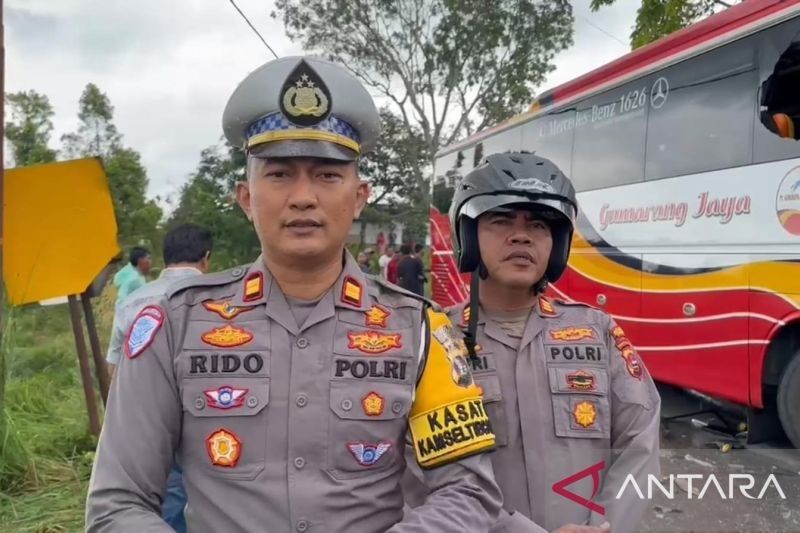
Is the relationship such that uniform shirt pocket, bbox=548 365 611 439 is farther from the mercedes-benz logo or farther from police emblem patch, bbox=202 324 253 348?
the mercedes-benz logo

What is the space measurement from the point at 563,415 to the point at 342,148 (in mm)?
882

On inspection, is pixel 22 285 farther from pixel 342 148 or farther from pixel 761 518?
pixel 761 518

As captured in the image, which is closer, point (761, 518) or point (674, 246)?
point (761, 518)

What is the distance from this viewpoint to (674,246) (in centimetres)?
521

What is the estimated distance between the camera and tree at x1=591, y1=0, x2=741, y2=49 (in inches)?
268

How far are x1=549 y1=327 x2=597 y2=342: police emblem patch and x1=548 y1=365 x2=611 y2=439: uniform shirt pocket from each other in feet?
0.30

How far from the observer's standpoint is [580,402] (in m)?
1.71

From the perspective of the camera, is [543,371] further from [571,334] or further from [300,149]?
[300,149]

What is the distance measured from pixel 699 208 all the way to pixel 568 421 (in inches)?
150

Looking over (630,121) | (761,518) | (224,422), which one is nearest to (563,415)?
(224,422)

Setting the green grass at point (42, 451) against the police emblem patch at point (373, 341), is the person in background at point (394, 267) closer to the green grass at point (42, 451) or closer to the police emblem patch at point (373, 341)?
the green grass at point (42, 451)

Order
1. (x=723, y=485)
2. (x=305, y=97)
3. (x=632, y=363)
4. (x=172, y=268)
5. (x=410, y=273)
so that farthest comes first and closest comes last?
(x=410, y=273) < (x=723, y=485) < (x=172, y=268) < (x=632, y=363) < (x=305, y=97)

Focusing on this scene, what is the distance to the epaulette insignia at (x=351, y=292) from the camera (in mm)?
1432

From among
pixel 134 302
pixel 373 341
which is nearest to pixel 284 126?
pixel 373 341
